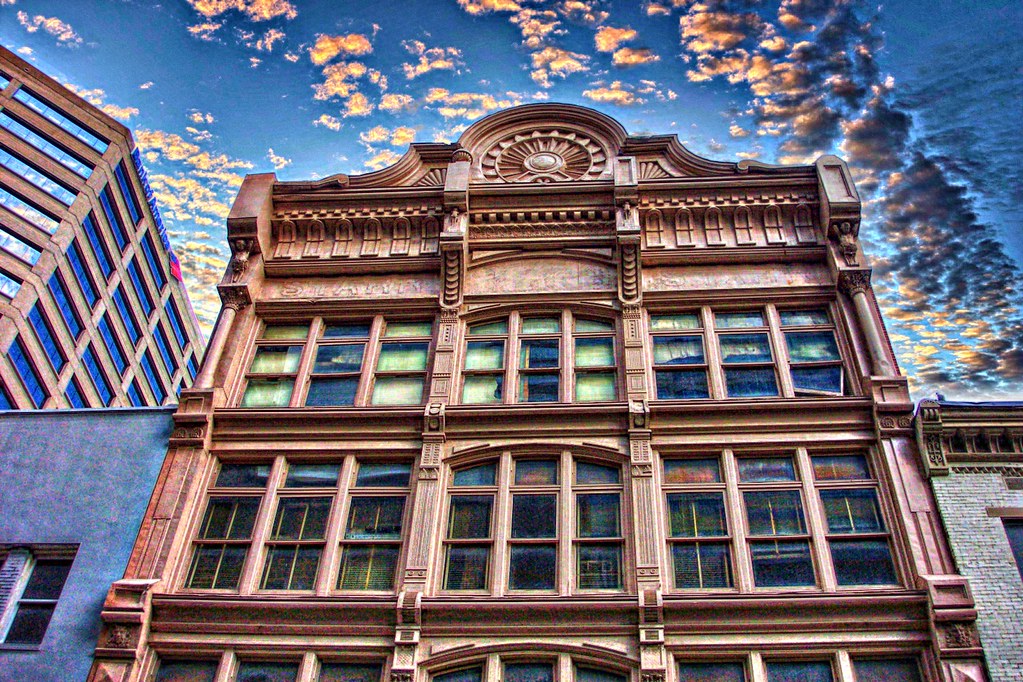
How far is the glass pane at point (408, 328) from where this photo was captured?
750 inches

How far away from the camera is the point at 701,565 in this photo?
14539 millimetres

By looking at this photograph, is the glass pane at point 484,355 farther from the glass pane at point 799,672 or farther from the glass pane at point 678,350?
the glass pane at point 799,672

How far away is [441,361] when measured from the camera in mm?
17891

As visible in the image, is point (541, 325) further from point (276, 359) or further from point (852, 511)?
point (852, 511)

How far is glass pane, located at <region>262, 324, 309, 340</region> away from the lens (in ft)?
63.4

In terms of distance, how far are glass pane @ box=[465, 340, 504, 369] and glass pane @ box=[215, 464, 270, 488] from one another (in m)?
4.55

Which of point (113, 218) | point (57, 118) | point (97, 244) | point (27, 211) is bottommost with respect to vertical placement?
point (27, 211)

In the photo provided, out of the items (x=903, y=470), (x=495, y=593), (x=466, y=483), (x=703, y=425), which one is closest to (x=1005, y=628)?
(x=903, y=470)

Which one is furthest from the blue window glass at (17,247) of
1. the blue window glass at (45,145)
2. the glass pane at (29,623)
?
the glass pane at (29,623)

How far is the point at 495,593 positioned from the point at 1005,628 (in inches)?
307

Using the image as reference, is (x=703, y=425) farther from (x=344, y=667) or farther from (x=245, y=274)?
(x=245, y=274)

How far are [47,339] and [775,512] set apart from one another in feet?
141

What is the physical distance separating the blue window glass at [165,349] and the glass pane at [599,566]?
4992 cm

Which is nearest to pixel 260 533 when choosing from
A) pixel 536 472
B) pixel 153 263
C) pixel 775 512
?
pixel 536 472
